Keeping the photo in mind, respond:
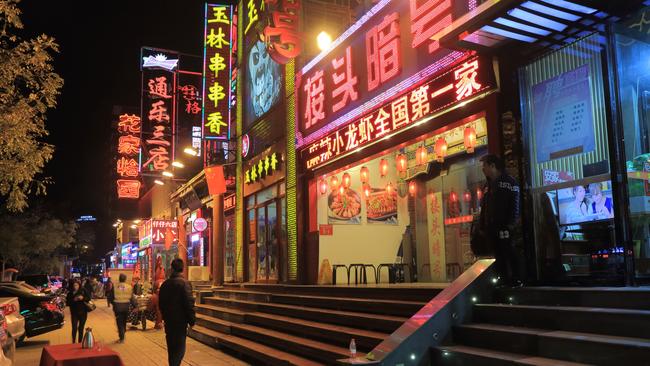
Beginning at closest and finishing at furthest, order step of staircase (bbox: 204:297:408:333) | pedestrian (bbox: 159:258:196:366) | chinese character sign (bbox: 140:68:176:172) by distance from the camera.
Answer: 1. pedestrian (bbox: 159:258:196:366)
2. step of staircase (bbox: 204:297:408:333)
3. chinese character sign (bbox: 140:68:176:172)

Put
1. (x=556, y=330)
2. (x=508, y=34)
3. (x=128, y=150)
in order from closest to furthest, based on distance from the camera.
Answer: (x=556, y=330) → (x=508, y=34) → (x=128, y=150)

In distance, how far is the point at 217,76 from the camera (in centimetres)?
1988

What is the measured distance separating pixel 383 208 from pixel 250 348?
6075mm

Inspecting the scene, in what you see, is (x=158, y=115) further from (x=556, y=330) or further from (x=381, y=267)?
(x=556, y=330)

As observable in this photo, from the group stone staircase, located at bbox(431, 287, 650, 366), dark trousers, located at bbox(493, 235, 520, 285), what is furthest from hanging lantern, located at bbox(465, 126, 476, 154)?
stone staircase, located at bbox(431, 287, 650, 366)

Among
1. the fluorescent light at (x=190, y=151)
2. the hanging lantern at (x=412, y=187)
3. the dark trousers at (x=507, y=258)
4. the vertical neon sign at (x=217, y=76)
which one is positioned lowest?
the dark trousers at (x=507, y=258)

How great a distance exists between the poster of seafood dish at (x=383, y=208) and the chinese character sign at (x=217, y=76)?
23.1 ft

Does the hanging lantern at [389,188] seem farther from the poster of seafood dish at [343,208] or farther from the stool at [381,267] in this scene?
the stool at [381,267]

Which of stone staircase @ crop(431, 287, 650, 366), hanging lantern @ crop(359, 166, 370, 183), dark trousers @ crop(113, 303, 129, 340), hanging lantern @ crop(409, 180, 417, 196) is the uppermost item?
hanging lantern @ crop(359, 166, 370, 183)

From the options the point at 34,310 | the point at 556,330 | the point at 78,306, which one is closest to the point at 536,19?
the point at 556,330

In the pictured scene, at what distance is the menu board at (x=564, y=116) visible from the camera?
7270 millimetres

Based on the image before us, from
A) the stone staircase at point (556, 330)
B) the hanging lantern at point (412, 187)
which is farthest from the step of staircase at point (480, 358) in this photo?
the hanging lantern at point (412, 187)

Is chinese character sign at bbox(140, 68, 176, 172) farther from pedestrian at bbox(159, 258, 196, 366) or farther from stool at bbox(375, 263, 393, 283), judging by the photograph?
pedestrian at bbox(159, 258, 196, 366)

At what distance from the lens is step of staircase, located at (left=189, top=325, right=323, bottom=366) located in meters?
8.80
